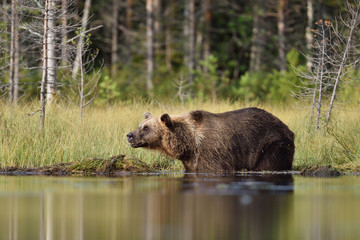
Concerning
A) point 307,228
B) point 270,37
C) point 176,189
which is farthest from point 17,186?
point 270,37

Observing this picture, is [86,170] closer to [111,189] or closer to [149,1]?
[111,189]

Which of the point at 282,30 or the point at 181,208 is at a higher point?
the point at 282,30

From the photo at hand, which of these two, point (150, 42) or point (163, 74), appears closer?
point (150, 42)

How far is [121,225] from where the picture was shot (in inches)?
296

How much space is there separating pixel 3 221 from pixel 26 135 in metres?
6.94

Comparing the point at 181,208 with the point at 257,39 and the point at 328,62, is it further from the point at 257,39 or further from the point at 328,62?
the point at 257,39

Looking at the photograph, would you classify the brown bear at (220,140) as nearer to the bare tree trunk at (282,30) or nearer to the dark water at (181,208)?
the dark water at (181,208)

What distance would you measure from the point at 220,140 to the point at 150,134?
1.27 meters

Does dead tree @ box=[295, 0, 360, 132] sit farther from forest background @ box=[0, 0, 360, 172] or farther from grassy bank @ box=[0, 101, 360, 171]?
grassy bank @ box=[0, 101, 360, 171]

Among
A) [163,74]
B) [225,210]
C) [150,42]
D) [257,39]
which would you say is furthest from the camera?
[257,39]

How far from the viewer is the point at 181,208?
338 inches

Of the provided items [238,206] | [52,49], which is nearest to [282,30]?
[52,49]

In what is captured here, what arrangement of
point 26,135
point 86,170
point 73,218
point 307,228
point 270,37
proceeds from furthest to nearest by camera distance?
point 270,37
point 26,135
point 86,170
point 73,218
point 307,228

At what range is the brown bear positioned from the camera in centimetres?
1316
